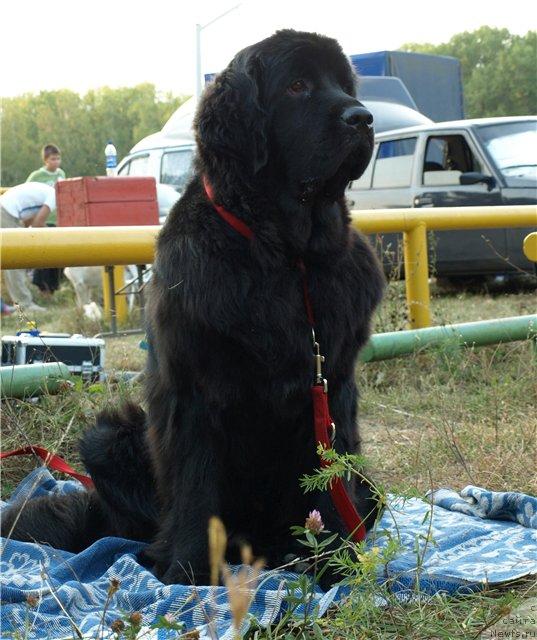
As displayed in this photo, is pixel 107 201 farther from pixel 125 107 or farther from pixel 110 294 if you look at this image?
pixel 125 107

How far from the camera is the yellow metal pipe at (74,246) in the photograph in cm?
359

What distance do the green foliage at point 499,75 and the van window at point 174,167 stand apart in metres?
41.9

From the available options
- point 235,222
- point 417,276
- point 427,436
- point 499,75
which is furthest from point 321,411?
point 499,75

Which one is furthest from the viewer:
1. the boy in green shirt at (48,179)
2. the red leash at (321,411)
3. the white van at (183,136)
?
the boy in green shirt at (48,179)

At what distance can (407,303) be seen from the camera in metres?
5.56

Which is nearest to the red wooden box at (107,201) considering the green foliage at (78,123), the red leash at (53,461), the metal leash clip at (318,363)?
the red leash at (53,461)

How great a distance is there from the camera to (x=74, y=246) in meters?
3.83

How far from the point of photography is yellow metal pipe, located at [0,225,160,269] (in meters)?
3.59

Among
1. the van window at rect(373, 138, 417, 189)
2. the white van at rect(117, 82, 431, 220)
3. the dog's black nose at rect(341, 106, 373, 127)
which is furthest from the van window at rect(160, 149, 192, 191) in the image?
the dog's black nose at rect(341, 106, 373, 127)

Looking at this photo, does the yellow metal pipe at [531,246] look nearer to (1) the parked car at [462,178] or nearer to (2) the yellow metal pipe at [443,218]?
(2) the yellow metal pipe at [443,218]

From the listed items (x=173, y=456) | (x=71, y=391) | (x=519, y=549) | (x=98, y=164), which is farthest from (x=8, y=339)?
(x=98, y=164)

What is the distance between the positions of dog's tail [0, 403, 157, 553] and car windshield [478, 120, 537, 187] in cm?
758

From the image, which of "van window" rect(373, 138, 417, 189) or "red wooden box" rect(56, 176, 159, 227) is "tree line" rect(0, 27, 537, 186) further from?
"red wooden box" rect(56, 176, 159, 227)

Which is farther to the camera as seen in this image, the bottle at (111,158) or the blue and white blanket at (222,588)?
the bottle at (111,158)
